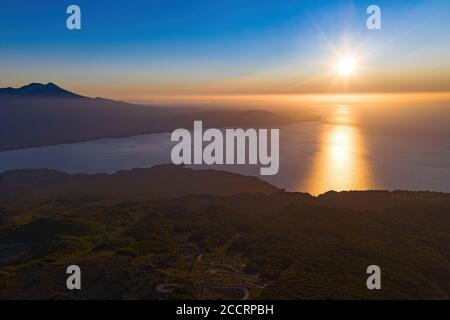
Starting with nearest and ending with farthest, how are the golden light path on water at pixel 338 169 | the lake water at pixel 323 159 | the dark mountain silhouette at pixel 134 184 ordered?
the dark mountain silhouette at pixel 134 184 < the golden light path on water at pixel 338 169 < the lake water at pixel 323 159

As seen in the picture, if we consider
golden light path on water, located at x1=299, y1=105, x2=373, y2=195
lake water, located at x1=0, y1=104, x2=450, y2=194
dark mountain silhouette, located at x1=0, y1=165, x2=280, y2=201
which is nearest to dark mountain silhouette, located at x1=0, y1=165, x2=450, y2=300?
dark mountain silhouette, located at x1=0, y1=165, x2=280, y2=201

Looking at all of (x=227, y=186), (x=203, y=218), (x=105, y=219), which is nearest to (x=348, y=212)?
(x=203, y=218)

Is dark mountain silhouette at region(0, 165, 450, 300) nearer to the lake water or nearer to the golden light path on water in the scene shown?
the golden light path on water

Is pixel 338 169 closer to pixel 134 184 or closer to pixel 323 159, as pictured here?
pixel 323 159

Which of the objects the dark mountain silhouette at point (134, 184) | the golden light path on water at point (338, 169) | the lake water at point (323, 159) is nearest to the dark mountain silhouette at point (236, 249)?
the dark mountain silhouette at point (134, 184)

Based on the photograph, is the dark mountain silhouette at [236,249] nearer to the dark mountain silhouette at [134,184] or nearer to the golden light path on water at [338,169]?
the dark mountain silhouette at [134,184]

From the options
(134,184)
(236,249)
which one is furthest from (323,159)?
(236,249)

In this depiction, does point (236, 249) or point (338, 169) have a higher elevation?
point (236, 249)

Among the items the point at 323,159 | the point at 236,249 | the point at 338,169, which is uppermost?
the point at 323,159
